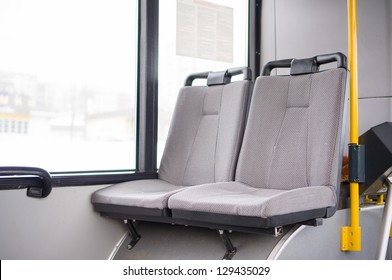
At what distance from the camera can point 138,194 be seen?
277 cm

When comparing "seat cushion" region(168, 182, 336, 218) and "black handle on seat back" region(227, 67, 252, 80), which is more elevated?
"black handle on seat back" region(227, 67, 252, 80)

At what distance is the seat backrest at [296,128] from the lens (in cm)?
261

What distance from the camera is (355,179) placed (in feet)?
8.57

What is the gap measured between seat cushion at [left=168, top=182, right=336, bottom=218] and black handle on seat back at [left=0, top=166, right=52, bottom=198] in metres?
0.82

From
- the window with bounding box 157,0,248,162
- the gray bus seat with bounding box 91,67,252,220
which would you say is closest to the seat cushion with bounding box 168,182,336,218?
the gray bus seat with bounding box 91,67,252,220

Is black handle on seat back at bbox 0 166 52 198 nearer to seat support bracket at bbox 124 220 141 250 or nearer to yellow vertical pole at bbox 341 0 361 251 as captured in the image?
seat support bracket at bbox 124 220 141 250

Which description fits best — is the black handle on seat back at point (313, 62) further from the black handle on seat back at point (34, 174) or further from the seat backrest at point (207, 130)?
the black handle on seat back at point (34, 174)

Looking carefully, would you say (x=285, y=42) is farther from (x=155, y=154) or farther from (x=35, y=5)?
(x=35, y=5)

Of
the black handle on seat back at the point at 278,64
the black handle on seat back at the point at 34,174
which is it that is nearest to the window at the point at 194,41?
the black handle on seat back at the point at 278,64

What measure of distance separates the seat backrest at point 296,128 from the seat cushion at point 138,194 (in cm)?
51

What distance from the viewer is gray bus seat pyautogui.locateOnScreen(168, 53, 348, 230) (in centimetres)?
222

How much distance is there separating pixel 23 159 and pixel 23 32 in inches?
27.9

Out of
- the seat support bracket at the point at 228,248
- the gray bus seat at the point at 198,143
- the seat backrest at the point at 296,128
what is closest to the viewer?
the seat support bracket at the point at 228,248

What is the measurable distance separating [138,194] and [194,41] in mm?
1432
